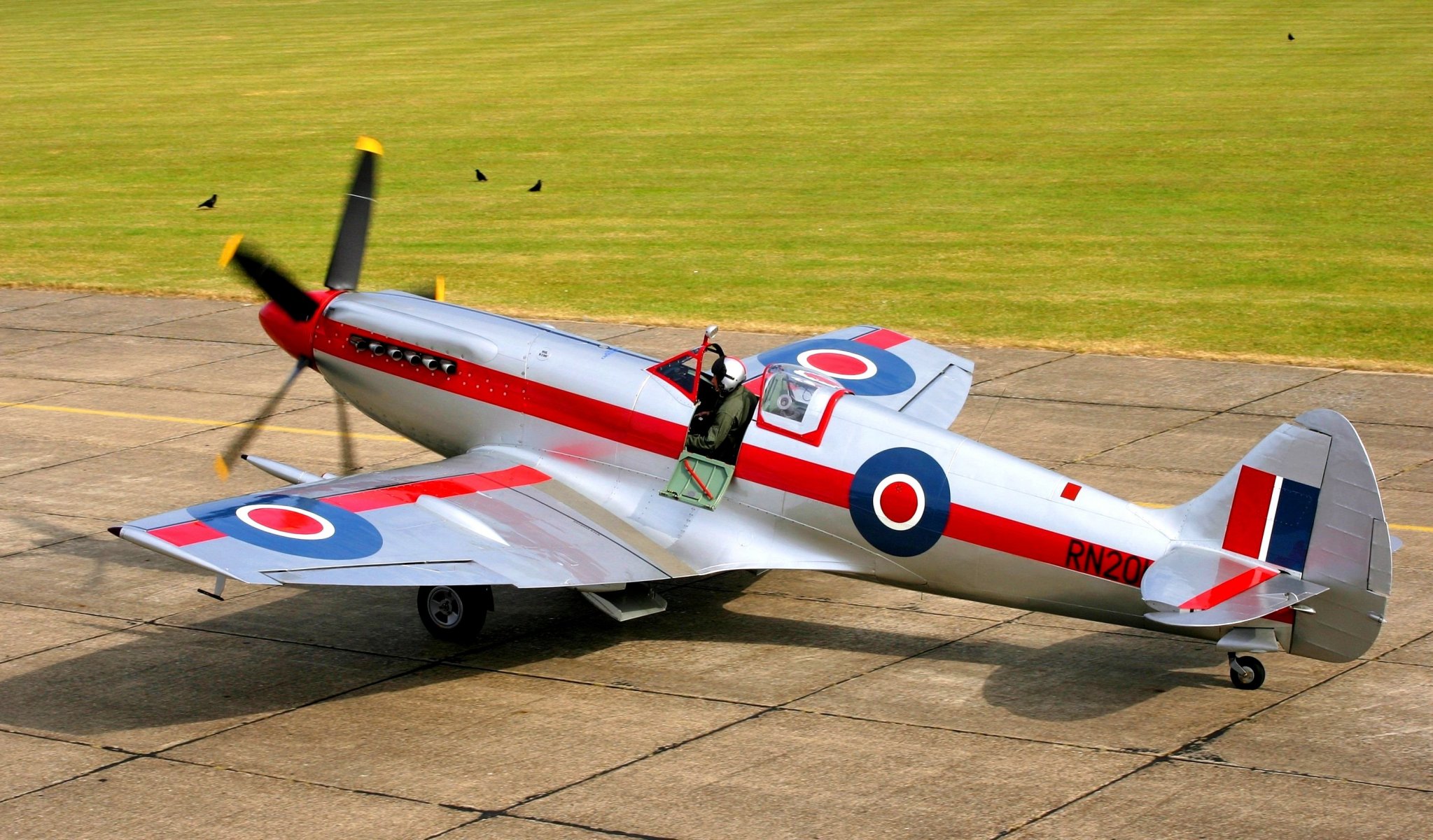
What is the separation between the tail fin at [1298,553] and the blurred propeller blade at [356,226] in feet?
26.1

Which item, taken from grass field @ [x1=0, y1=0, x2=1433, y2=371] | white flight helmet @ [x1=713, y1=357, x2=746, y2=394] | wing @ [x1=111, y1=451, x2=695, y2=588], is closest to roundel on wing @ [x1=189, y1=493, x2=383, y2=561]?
wing @ [x1=111, y1=451, x2=695, y2=588]

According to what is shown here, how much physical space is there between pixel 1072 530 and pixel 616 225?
19592mm

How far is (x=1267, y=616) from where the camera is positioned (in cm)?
998

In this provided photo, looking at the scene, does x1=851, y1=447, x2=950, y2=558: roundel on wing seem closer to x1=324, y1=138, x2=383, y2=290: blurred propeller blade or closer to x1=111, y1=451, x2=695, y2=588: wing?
x1=111, y1=451, x2=695, y2=588: wing

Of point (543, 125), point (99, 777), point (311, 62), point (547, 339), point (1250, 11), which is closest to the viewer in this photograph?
point (99, 777)

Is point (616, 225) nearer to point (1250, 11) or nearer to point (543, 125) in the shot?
point (543, 125)

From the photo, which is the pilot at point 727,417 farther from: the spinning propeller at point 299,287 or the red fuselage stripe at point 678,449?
the spinning propeller at point 299,287

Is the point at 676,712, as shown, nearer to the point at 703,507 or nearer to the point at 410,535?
the point at 703,507

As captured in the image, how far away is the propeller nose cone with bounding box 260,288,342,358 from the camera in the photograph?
1397 cm

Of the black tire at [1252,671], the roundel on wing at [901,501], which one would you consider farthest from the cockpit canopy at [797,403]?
the black tire at [1252,671]

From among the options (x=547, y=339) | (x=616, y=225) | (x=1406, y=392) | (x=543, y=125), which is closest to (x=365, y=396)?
(x=547, y=339)

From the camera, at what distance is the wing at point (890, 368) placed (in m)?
14.3

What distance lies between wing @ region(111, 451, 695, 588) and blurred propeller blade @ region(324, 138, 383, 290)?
2.64 metres

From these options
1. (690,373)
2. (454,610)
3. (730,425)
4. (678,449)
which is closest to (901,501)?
(730,425)
